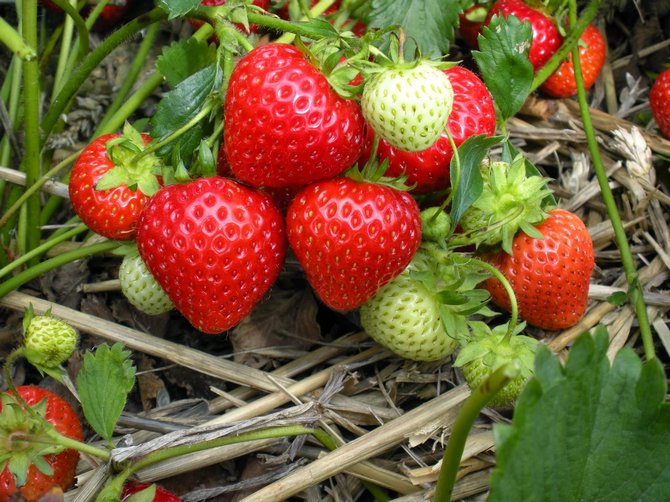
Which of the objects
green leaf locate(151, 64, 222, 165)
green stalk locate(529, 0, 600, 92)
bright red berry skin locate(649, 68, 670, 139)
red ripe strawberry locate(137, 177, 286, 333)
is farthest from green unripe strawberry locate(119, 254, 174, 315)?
bright red berry skin locate(649, 68, 670, 139)

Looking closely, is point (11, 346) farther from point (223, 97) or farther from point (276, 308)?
point (223, 97)

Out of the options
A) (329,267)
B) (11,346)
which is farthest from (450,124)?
(11,346)

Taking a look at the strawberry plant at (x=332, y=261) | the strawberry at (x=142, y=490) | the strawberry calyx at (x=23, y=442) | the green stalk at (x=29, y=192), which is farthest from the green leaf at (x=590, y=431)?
the green stalk at (x=29, y=192)

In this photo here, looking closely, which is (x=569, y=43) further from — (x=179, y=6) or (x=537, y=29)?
(x=179, y=6)

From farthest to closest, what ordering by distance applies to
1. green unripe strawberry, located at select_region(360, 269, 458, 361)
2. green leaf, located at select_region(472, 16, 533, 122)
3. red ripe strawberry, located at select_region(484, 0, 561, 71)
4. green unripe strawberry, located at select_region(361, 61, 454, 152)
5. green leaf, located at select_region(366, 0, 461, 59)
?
red ripe strawberry, located at select_region(484, 0, 561, 71)
green leaf, located at select_region(366, 0, 461, 59)
green leaf, located at select_region(472, 16, 533, 122)
green unripe strawberry, located at select_region(360, 269, 458, 361)
green unripe strawberry, located at select_region(361, 61, 454, 152)

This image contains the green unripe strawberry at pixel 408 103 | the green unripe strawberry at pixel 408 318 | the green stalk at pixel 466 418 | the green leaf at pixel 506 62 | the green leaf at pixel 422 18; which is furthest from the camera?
the green leaf at pixel 422 18

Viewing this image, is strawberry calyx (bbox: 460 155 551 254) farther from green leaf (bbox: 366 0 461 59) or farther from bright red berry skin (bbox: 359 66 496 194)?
green leaf (bbox: 366 0 461 59)

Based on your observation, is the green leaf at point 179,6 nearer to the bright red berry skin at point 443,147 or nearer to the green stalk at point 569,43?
the bright red berry skin at point 443,147

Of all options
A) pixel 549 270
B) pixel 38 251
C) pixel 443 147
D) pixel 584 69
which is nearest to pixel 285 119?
pixel 443 147
